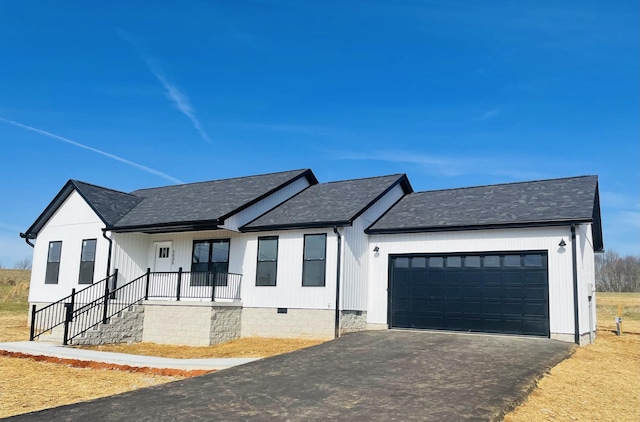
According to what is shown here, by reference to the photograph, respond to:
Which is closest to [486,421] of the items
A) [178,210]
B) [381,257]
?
[381,257]

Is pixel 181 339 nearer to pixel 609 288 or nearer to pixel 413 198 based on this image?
pixel 413 198

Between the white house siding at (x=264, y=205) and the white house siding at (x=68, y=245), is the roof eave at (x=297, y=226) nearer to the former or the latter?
the white house siding at (x=264, y=205)

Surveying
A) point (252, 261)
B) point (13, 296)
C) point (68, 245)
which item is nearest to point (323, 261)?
point (252, 261)

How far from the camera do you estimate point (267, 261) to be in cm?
1845

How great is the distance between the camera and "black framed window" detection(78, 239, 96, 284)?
67.8ft

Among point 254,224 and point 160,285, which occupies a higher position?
point 254,224

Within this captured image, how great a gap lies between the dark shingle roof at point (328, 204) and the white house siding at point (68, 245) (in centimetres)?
641

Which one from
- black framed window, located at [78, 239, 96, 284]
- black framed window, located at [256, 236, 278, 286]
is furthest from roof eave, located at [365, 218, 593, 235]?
black framed window, located at [78, 239, 96, 284]

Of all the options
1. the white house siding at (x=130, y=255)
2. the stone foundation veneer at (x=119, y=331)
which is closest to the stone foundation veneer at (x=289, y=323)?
the stone foundation veneer at (x=119, y=331)

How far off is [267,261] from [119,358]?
19.9ft

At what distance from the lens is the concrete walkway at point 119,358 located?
1270cm

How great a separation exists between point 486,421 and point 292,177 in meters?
15.6

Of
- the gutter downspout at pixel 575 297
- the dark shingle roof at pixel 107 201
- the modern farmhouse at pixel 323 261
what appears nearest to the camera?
the gutter downspout at pixel 575 297

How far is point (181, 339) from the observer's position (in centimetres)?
1783
